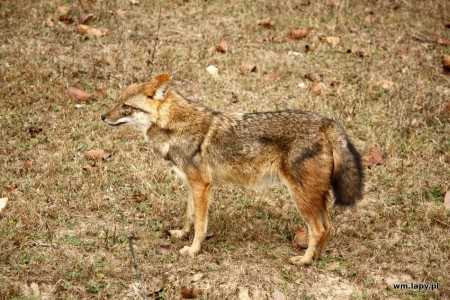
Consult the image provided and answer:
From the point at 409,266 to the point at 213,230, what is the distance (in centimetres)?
221

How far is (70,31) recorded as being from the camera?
10.2 m

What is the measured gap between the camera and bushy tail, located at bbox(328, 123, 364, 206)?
5570 mm

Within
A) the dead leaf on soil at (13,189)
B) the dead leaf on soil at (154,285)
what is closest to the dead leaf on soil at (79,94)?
the dead leaf on soil at (13,189)

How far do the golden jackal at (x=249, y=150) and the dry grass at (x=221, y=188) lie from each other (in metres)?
0.53

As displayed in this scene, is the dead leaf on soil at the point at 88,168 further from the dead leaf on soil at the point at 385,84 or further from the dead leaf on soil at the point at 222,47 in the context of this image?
the dead leaf on soil at the point at 385,84

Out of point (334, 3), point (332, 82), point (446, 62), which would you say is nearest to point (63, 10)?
point (332, 82)

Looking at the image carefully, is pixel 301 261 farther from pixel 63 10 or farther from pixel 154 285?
pixel 63 10

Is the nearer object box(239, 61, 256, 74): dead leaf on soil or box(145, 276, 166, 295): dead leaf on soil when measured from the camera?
box(145, 276, 166, 295): dead leaf on soil

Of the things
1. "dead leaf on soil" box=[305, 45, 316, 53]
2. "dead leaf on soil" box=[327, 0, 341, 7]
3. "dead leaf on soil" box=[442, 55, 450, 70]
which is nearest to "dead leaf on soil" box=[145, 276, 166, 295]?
A: "dead leaf on soil" box=[305, 45, 316, 53]

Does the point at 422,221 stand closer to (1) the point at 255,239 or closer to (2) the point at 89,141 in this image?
Answer: (1) the point at 255,239

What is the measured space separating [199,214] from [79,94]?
3.62 meters

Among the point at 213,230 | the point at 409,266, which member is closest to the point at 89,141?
the point at 213,230

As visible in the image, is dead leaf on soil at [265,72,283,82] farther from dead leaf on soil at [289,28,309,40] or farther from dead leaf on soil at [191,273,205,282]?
dead leaf on soil at [191,273,205,282]

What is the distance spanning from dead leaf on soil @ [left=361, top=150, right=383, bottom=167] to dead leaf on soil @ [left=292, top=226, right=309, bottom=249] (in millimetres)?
1838
